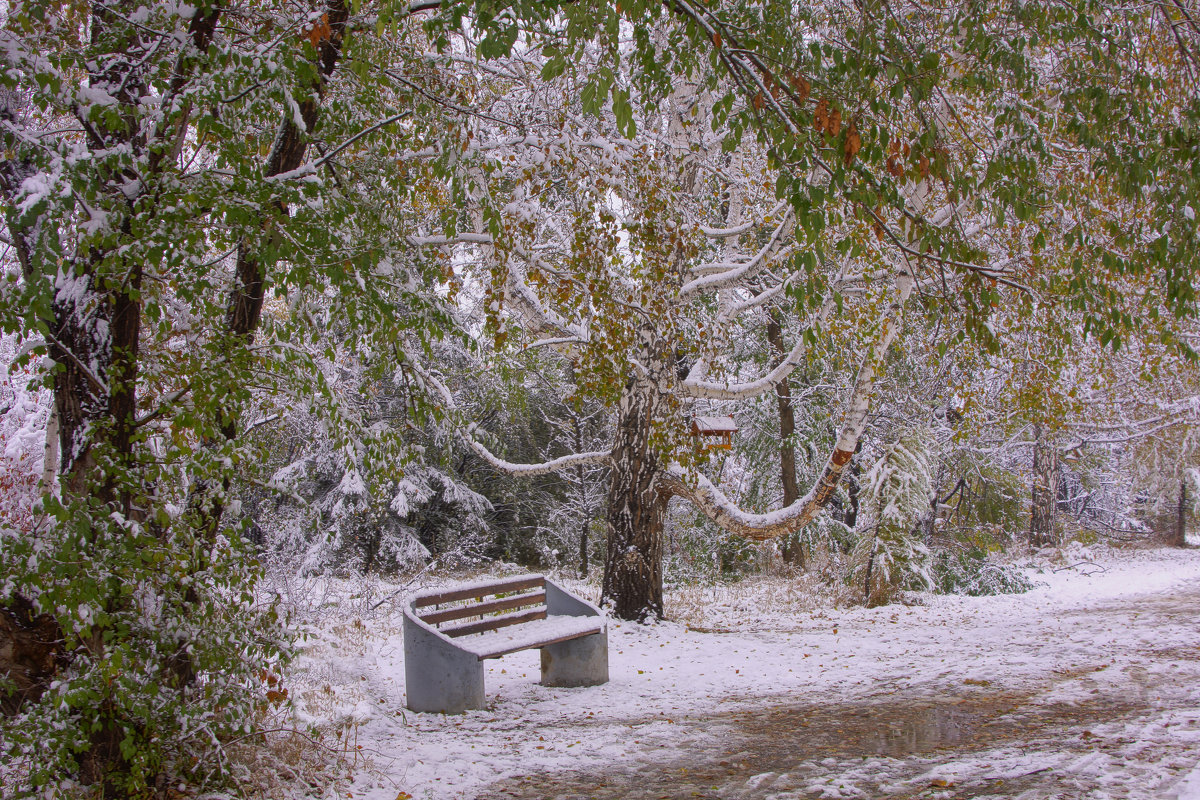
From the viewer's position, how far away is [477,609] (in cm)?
639

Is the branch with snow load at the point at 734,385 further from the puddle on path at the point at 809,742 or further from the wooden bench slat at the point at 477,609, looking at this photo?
the puddle on path at the point at 809,742

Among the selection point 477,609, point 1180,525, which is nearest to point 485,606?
point 477,609

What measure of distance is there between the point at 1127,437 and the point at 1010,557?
434 cm

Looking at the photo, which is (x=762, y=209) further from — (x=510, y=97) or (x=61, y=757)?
(x=61, y=757)

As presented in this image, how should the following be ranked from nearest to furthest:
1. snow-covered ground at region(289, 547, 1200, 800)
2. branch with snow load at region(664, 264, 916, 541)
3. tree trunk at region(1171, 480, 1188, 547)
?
1. snow-covered ground at region(289, 547, 1200, 800)
2. branch with snow load at region(664, 264, 916, 541)
3. tree trunk at region(1171, 480, 1188, 547)

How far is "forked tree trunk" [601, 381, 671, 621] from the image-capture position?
921 centimetres

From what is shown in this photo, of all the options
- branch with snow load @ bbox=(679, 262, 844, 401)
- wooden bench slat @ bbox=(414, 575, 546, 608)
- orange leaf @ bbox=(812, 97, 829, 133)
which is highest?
orange leaf @ bbox=(812, 97, 829, 133)

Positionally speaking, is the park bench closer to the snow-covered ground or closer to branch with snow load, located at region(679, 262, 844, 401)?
the snow-covered ground

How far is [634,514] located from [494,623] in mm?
2994

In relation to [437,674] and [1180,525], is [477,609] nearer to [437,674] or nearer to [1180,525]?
[437,674]

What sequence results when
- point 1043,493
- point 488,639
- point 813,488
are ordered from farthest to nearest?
point 1043,493, point 813,488, point 488,639

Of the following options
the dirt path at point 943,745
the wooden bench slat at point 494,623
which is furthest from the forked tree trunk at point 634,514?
the dirt path at point 943,745

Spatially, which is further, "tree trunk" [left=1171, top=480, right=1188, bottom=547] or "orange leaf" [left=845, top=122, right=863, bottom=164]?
"tree trunk" [left=1171, top=480, right=1188, bottom=547]

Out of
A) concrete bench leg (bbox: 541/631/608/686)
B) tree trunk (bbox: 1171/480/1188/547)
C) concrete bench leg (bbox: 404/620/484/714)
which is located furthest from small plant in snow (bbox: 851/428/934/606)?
tree trunk (bbox: 1171/480/1188/547)
